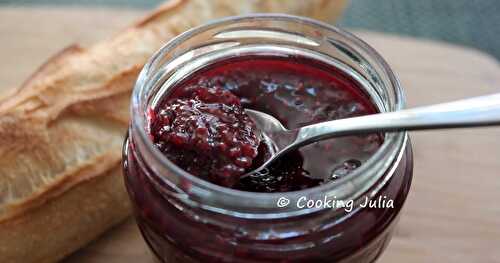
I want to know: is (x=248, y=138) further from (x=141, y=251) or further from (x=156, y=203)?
(x=141, y=251)

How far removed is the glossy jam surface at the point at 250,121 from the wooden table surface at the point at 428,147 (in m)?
0.58

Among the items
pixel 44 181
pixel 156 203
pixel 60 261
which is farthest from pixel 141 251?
pixel 156 203

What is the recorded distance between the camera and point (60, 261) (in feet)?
6.00

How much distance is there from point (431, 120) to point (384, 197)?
6.8 inches

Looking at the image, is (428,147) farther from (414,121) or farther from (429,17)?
(429,17)

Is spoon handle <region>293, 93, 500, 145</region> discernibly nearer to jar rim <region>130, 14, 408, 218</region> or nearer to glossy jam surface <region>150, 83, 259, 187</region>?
jar rim <region>130, 14, 408, 218</region>

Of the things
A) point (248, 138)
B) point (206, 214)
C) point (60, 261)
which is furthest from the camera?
point (60, 261)

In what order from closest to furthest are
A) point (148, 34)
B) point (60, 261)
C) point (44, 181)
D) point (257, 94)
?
point (257, 94)
point (44, 181)
point (60, 261)
point (148, 34)

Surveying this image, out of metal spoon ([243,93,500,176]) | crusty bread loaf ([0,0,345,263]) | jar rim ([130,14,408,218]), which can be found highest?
metal spoon ([243,93,500,176])

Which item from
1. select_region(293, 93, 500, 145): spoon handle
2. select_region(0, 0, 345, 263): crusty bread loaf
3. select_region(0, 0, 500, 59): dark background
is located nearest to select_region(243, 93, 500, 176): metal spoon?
select_region(293, 93, 500, 145): spoon handle

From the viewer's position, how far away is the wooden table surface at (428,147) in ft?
6.11

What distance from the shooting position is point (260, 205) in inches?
45.8

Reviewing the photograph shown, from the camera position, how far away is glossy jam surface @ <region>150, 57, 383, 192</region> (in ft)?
4.25

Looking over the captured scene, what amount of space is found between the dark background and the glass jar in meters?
1.86
